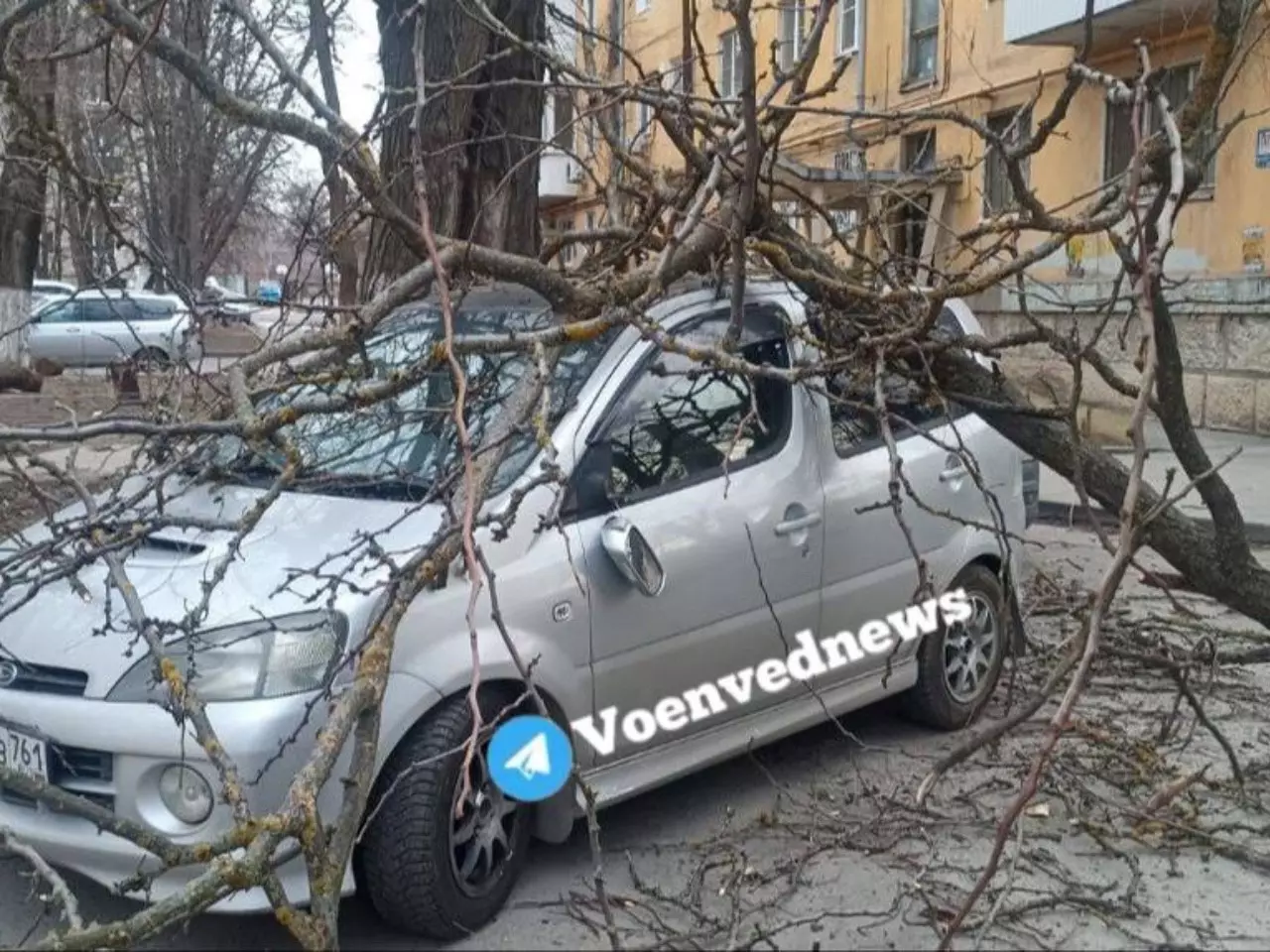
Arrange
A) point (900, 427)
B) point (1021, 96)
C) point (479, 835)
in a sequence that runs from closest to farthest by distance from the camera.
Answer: point (479, 835) < point (900, 427) < point (1021, 96)

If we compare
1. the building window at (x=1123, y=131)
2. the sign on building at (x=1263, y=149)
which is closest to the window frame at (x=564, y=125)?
the sign on building at (x=1263, y=149)

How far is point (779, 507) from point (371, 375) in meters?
1.38

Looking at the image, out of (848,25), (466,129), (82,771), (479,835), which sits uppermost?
(848,25)

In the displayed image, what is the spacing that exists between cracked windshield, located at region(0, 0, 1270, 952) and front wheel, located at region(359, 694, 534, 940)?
0.01 meters

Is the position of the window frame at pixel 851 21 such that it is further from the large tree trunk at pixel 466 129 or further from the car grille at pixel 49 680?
the car grille at pixel 49 680

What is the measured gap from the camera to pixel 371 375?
3.92m

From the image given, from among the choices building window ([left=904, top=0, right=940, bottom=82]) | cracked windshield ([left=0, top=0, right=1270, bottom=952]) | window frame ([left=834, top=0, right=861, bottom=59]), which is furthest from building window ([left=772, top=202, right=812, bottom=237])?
window frame ([left=834, top=0, right=861, bottom=59])

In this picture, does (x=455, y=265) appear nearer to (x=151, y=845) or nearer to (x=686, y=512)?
(x=686, y=512)

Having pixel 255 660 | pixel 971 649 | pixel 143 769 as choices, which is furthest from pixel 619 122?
pixel 143 769

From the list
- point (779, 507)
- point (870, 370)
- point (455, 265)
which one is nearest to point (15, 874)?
point (455, 265)

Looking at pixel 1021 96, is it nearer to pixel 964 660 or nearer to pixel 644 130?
pixel 644 130

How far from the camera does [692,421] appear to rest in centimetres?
425

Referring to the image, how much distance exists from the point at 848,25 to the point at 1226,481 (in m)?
12.7

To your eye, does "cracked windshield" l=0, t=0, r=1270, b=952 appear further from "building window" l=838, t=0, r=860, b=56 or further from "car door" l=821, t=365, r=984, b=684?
"building window" l=838, t=0, r=860, b=56
